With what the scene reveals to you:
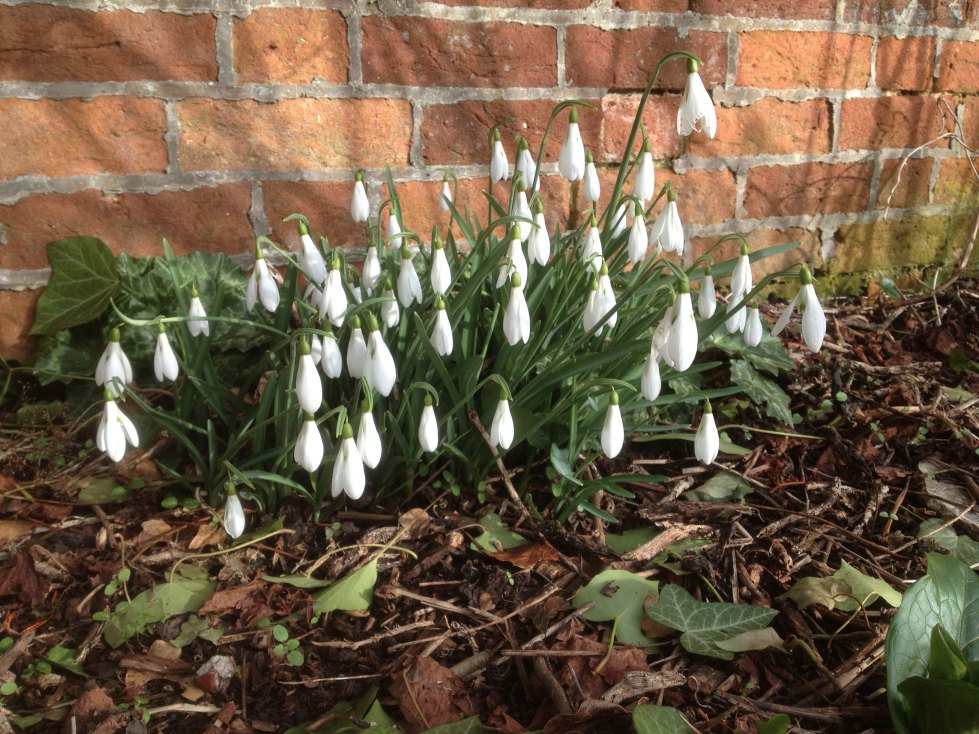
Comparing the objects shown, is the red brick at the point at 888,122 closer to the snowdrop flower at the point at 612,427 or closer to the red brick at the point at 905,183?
the red brick at the point at 905,183

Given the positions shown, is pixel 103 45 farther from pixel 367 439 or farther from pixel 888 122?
pixel 888 122

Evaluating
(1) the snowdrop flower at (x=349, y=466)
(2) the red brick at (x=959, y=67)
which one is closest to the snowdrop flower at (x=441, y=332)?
(1) the snowdrop flower at (x=349, y=466)

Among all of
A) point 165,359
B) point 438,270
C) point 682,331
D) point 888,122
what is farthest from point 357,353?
point 888,122


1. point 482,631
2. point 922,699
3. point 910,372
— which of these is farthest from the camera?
point 910,372

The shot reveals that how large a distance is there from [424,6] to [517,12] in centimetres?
24

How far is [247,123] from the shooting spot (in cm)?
189

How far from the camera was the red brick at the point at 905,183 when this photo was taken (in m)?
2.55

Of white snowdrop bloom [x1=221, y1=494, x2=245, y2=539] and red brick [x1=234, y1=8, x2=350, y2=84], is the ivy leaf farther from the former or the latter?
white snowdrop bloom [x1=221, y1=494, x2=245, y2=539]

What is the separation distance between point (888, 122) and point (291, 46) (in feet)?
5.94

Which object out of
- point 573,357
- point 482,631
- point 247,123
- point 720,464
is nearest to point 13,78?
point 247,123

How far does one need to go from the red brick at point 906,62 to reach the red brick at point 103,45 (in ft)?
6.27

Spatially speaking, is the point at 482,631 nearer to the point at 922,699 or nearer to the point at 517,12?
the point at 922,699

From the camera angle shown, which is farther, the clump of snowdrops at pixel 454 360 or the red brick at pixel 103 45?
the red brick at pixel 103 45

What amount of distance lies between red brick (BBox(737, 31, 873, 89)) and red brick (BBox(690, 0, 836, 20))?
0.15ft
